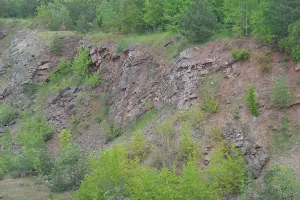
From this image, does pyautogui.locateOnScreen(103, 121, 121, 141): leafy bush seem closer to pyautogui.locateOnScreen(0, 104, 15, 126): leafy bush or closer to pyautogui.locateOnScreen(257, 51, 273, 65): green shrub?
pyautogui.locateOnScreen(257, 51, 273, 65): green shrub

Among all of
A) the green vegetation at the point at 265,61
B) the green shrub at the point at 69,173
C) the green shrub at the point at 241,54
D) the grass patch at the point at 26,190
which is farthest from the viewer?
the green shrub at the point at 241,54

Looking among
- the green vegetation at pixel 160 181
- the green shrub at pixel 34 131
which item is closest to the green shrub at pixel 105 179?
the green vegetation at pixel 160 181

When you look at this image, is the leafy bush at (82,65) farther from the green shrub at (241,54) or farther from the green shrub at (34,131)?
the green shrub at (241,54)

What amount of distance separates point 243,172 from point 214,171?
2305 millimetres

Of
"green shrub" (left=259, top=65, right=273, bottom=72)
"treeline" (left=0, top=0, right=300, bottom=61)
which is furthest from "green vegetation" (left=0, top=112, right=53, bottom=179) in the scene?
"green shrub" (left=259, top=65, right=273, bottom=72)

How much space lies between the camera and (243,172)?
27.2 metres

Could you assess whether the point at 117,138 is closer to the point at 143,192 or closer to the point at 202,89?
the point at 202,89

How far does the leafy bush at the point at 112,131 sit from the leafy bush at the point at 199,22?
11470 millimetres

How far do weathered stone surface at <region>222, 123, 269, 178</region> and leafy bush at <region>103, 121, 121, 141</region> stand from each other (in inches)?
493

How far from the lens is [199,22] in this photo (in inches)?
1519

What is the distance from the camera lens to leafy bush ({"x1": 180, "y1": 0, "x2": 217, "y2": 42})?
3844cm

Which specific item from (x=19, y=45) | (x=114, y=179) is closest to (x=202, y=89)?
(x=114, y=179)

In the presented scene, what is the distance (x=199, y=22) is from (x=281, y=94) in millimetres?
12083

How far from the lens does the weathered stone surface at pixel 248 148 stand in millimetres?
28438
